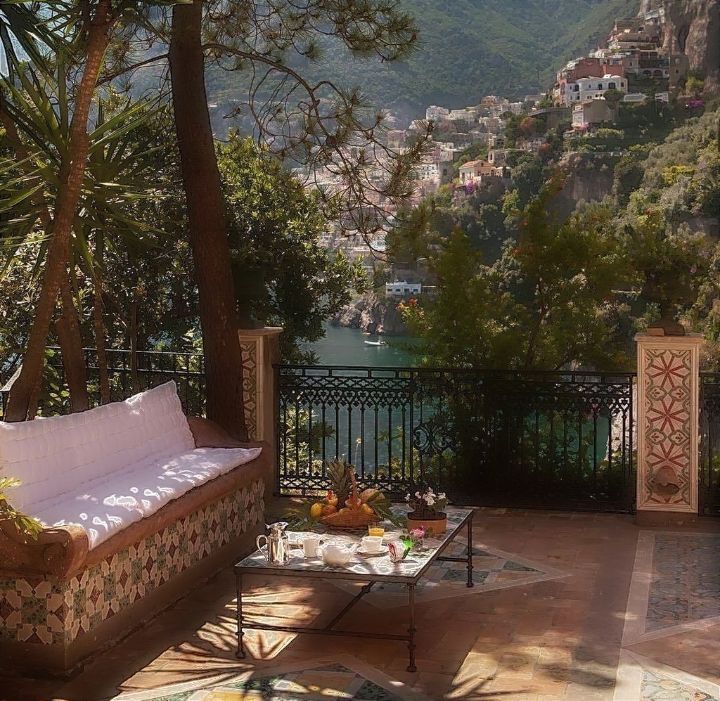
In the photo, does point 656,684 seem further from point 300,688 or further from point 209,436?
point 209,436

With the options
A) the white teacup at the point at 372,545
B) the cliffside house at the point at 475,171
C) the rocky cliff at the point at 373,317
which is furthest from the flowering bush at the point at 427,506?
the cliffside house at the point at 475,171

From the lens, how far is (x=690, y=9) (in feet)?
132

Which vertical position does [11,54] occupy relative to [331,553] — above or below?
above

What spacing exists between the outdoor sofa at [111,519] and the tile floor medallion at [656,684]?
6.01ft

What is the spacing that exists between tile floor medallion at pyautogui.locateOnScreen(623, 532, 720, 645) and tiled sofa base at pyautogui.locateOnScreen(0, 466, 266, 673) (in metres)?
1.87

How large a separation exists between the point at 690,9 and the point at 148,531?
4063cm

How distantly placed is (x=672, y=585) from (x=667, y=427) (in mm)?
1394

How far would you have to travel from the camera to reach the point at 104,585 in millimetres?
3914

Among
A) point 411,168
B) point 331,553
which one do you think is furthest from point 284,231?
point 331,553

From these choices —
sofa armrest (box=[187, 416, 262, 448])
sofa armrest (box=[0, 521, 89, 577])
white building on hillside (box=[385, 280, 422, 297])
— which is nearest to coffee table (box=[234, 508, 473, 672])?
sofa armrest (box=[0, 521, 89, 577])

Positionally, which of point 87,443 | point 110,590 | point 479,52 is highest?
point 479,52

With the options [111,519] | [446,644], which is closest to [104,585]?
[111,519]

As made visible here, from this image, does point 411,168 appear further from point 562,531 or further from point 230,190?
point 230,190

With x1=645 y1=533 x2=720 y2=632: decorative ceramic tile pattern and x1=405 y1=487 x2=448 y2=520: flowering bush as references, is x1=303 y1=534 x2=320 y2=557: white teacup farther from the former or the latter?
x1=645 y1=533 x2=720 y2=632: decorative ceramic tile pattern
